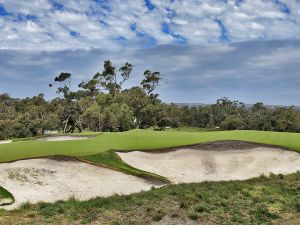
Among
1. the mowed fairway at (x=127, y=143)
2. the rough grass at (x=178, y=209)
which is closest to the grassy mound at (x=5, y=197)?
the rough grass at (x=178, y=209)

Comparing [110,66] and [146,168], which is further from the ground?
[110,66]

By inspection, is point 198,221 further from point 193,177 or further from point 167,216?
point 193,177

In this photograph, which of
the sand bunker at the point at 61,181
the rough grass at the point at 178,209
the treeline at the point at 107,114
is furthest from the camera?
the treeline at the point at 107,114

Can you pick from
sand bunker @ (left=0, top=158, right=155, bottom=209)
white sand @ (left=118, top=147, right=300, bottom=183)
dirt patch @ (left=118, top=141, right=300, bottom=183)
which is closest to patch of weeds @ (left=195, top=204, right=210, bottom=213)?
sand bunker @ (left=0, top=158, right=155, bottom=209)

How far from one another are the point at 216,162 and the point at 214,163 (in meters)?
0.13

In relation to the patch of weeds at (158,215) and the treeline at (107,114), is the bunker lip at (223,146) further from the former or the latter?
the treeline at (107,114)

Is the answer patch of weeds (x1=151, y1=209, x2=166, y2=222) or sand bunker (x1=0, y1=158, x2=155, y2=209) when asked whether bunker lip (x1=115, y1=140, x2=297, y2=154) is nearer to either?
sand bunker (x1=0, y1=158, x2=155, y2=209)

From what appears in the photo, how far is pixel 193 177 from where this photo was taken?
2172 cm

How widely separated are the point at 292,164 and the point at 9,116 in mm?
77609

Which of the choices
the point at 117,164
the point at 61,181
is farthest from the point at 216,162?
the point at 61,181

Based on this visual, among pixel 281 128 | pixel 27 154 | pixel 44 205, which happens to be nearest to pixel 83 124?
pixel 281 128

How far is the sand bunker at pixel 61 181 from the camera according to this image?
17062mm

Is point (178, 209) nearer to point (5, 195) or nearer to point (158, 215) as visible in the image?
point (158, 215)

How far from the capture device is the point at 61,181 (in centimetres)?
1850
